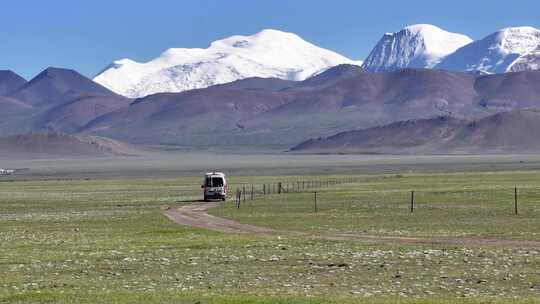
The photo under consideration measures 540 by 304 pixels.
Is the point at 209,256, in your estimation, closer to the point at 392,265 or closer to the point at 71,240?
the point at 392,265

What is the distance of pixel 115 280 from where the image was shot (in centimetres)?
2336

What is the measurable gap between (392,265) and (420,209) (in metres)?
27.2

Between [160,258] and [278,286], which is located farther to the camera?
[160,258]

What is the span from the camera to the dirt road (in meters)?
32.1

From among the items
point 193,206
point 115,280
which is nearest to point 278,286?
point 115,280

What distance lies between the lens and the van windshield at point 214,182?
6944 cm

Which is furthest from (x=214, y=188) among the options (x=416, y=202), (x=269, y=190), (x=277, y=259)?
(x=277, y=259)

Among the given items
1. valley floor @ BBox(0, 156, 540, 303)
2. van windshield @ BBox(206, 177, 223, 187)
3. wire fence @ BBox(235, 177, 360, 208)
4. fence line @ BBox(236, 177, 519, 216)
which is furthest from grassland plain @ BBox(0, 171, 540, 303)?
van windshield @ BBox(206, 177, 223, 187)

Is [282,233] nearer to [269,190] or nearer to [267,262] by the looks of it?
[267,262]

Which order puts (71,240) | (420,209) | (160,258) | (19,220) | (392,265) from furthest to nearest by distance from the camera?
(420,209)
(19,220)
(71,240)
(160,258)
(392,265)

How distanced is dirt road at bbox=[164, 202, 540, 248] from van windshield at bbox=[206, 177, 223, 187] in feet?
37.4

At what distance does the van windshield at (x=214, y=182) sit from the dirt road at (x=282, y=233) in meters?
11.4

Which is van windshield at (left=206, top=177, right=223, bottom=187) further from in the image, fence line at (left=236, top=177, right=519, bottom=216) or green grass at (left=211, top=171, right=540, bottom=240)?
green grass at (left=211, top=171, right=540, bottom=240)

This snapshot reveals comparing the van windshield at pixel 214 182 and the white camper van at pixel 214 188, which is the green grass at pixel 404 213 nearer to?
the white camper van at pixel 214 188
